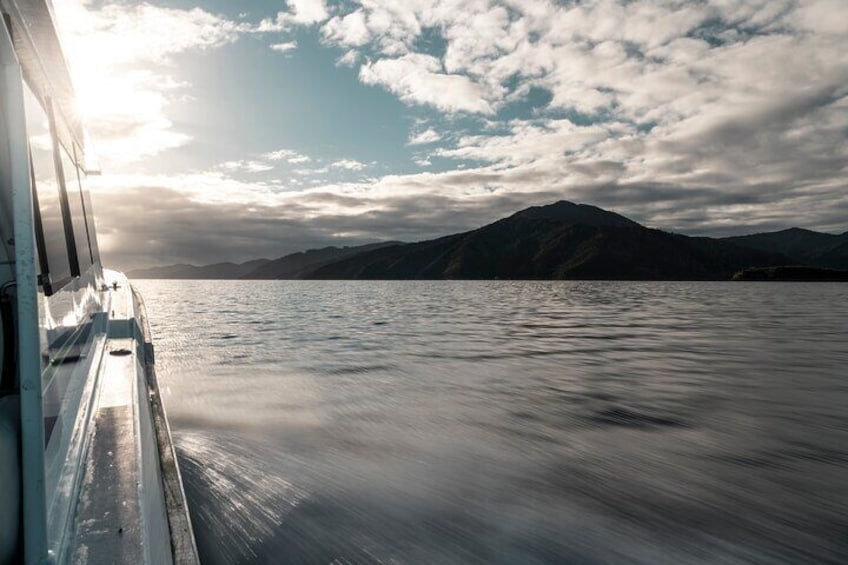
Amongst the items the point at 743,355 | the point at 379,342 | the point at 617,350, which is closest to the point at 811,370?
the point at 743,355

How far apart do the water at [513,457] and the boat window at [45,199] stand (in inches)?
99.7

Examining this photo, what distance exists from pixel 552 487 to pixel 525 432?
1.98m

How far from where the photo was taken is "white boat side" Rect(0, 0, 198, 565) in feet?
5.52

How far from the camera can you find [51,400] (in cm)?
230

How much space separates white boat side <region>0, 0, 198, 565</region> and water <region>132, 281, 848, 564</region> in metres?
1.80

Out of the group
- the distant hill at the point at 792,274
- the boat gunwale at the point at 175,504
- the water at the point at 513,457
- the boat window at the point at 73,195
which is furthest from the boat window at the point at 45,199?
the distant hill at the point at 792,274

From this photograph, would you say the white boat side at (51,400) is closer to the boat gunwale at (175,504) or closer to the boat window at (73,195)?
the boat gunwale at (175,504)

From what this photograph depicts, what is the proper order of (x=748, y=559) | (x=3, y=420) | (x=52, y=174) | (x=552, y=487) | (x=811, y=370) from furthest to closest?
(x=811, y=370) → (x=552, y=487) → (x=748, y=559) → (x=52, y=174) → (x=3, y=420)

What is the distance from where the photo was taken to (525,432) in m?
7.57

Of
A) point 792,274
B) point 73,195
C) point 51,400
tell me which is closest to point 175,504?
point 51,400

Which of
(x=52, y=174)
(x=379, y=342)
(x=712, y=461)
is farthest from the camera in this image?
(x=379, y=342)

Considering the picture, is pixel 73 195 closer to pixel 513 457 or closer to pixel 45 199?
pixel 45 199

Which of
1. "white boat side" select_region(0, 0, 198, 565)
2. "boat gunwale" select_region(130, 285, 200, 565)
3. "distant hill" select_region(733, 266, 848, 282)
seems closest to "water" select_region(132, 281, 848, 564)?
"boat gunwale" select_region(130, 285, 200, 565)

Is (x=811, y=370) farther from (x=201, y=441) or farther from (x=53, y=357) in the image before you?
(x=53, y=357)
